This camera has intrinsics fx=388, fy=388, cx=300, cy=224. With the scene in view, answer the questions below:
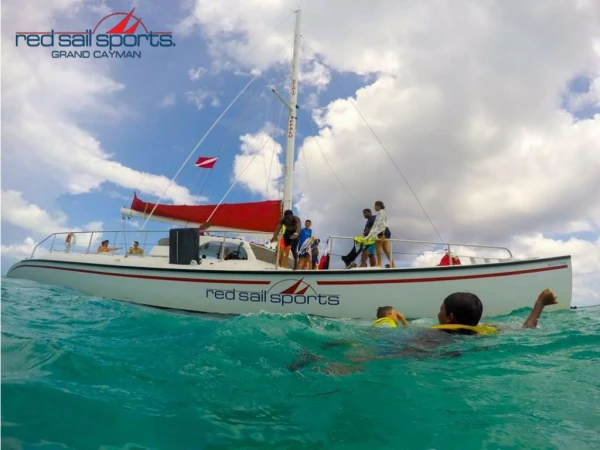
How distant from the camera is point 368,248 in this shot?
8555 millimetres

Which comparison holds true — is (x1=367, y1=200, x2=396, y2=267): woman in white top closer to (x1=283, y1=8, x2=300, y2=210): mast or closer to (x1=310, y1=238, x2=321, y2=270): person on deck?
(x1=310, y1=238, x2=321, y2=270): person on deck

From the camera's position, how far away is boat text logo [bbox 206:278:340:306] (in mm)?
7941

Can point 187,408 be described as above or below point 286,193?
below

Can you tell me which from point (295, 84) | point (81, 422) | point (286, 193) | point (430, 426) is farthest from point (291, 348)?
point (295, 84)

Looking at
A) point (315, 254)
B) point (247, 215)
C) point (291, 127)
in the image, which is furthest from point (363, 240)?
point (291, 127)

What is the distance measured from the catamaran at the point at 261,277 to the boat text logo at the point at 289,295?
0.07 feet

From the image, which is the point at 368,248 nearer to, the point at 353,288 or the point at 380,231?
the point at 380,231

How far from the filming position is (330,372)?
3.18 m

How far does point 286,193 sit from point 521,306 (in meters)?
6.61

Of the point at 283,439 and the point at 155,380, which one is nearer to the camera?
the point at 283,439

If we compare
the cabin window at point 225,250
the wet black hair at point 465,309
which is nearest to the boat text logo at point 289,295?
the cabin window at point 225,250

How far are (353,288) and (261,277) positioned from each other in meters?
1.97

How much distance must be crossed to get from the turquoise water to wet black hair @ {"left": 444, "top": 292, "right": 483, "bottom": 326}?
0.78 feet

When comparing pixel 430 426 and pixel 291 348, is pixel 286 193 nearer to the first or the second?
pixel 291 348
